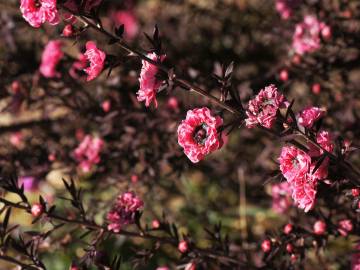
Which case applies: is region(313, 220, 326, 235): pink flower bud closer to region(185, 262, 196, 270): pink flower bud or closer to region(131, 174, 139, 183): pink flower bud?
region(185, 262, 196, 270): pink flower bud

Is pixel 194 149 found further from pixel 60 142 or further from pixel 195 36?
pixel 195 36

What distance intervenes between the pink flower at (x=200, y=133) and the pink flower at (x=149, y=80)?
0.43 feet

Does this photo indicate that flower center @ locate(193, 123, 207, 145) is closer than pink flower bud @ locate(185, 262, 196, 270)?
Yes

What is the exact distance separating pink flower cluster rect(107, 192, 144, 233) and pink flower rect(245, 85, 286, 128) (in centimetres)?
74

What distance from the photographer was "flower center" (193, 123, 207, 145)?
5.22ft

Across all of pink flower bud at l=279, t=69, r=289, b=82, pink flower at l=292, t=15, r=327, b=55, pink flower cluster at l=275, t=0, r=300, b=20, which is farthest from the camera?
pink flower cluster at l=275, t=0, r=300, b=20

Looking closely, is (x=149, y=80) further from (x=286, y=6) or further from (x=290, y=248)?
(x=286, y=6)

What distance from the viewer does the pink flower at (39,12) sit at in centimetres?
145

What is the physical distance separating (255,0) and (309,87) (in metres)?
1.38

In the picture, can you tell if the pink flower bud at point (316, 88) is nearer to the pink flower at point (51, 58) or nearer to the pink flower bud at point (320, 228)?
the pink flower bud at point (320, 228)

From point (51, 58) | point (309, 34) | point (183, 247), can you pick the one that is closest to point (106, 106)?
point (51, 58)

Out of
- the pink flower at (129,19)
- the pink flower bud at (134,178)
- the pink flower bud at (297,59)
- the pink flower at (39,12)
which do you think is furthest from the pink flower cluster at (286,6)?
the pink flower at (39,12)

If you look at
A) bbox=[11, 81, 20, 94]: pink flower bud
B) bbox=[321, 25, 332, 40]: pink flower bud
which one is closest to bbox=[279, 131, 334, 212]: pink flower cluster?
bbox=[321, 25, 332, 40]: pink flower bud

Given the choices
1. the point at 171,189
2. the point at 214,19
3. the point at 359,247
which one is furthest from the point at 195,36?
the point at 359,247
